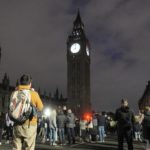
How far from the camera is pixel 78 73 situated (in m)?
118

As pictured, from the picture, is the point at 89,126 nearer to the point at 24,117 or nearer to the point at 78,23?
the point at 24,117

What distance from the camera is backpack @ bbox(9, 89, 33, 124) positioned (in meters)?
5.84

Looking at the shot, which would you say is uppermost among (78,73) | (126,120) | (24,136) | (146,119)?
(78,73)

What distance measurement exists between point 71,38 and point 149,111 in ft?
393

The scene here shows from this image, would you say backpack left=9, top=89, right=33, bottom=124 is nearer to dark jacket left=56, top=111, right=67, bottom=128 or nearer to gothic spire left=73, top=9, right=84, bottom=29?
dark jacket left=56, top=111, right=67, bottom=128

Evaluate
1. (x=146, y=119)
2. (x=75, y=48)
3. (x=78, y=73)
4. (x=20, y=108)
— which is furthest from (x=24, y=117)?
(x=75, y=48)

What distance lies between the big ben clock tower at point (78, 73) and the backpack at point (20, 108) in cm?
10609

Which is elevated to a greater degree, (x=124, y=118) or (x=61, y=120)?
(x=61, y=120)

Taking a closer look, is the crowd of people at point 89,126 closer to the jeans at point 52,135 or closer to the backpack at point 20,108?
the jeans at point 52,135

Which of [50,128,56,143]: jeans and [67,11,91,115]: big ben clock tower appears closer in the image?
[50,128,56,143]: jeans

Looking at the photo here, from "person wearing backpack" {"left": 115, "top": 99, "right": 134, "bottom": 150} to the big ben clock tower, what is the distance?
101005 mm

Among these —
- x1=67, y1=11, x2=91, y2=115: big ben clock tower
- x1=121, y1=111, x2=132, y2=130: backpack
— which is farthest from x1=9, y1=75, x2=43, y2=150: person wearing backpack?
x1=67, y1=11, x2=91, y2=115: big ben clock tower

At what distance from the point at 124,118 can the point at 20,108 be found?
18.4 feet

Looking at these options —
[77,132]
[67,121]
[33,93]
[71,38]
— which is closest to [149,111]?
[67,121]
